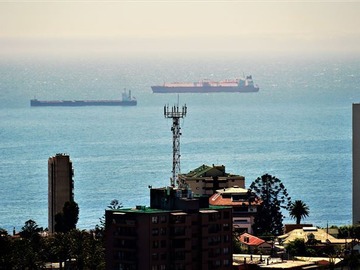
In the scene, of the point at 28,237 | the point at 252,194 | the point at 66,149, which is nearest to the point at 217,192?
the point at 252,194

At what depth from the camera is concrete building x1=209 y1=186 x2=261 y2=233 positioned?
103062 mm

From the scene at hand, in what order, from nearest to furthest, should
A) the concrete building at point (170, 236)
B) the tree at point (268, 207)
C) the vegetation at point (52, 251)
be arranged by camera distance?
the concrete building at point (170, 236) → the vegetation at point (52, 251) → the tree at point (268, 207)

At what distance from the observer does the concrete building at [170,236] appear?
211ft

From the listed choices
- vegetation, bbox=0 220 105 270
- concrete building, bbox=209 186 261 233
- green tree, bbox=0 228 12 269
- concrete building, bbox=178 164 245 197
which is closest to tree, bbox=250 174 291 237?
concrete building, bbox=209 186 261 233

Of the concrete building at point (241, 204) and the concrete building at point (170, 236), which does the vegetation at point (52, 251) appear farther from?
the concrete building at point (241, 204)

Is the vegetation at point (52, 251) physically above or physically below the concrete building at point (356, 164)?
below

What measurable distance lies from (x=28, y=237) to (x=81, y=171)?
88970mm

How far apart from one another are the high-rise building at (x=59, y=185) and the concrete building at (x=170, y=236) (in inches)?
1612

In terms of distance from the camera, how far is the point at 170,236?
64.9m

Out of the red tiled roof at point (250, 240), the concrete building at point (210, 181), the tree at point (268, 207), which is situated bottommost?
the red tiled roof at point (250, 240)

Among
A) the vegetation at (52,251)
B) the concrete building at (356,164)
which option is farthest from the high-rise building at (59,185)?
the vegetation at (52,251)

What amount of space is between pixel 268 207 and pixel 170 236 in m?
38.8

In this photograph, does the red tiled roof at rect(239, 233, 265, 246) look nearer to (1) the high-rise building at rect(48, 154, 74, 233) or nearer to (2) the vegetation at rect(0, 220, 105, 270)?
(2) the vegetation at rect(0, 220, 105, 270)

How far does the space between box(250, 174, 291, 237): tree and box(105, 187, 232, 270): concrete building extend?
33.8 metres
